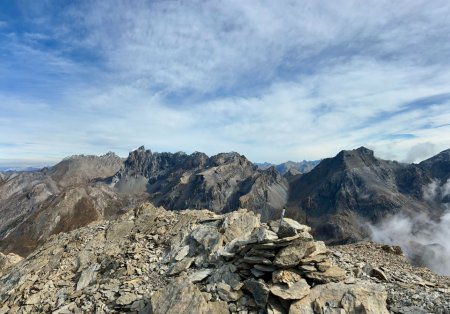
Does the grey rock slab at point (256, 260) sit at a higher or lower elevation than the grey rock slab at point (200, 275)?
higher

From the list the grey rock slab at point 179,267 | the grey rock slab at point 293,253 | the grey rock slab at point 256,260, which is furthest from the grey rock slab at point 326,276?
the grey rock slab at point 179,267

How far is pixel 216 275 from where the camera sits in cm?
2417

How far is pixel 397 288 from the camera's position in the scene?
71.7ft

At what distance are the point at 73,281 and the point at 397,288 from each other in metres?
26.6

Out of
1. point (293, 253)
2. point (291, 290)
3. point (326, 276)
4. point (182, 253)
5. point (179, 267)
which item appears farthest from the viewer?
point (182, 253)

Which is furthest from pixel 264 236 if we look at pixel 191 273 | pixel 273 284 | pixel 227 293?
pixel 191 273

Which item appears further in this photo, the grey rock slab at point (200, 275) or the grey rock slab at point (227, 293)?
the grey rock slab at point (200, 275)

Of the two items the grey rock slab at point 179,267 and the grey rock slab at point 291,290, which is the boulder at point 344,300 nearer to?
the grey rock slab at point 291,290

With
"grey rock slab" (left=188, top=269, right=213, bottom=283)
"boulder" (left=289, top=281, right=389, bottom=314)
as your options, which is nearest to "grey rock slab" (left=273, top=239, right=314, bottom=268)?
"boulder" (left=289, top=281, right=389, bottom=314)

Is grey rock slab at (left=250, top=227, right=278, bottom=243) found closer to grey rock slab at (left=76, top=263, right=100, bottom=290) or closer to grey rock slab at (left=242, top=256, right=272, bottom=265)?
grey rock slab at (left=242, top=256, right=272, bottom=265)

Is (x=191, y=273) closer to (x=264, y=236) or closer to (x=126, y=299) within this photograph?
(x=126, y=299)

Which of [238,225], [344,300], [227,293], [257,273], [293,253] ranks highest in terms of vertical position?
[238,225]

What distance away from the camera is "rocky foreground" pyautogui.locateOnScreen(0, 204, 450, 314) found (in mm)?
20766

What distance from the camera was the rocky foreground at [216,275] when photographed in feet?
68.1
